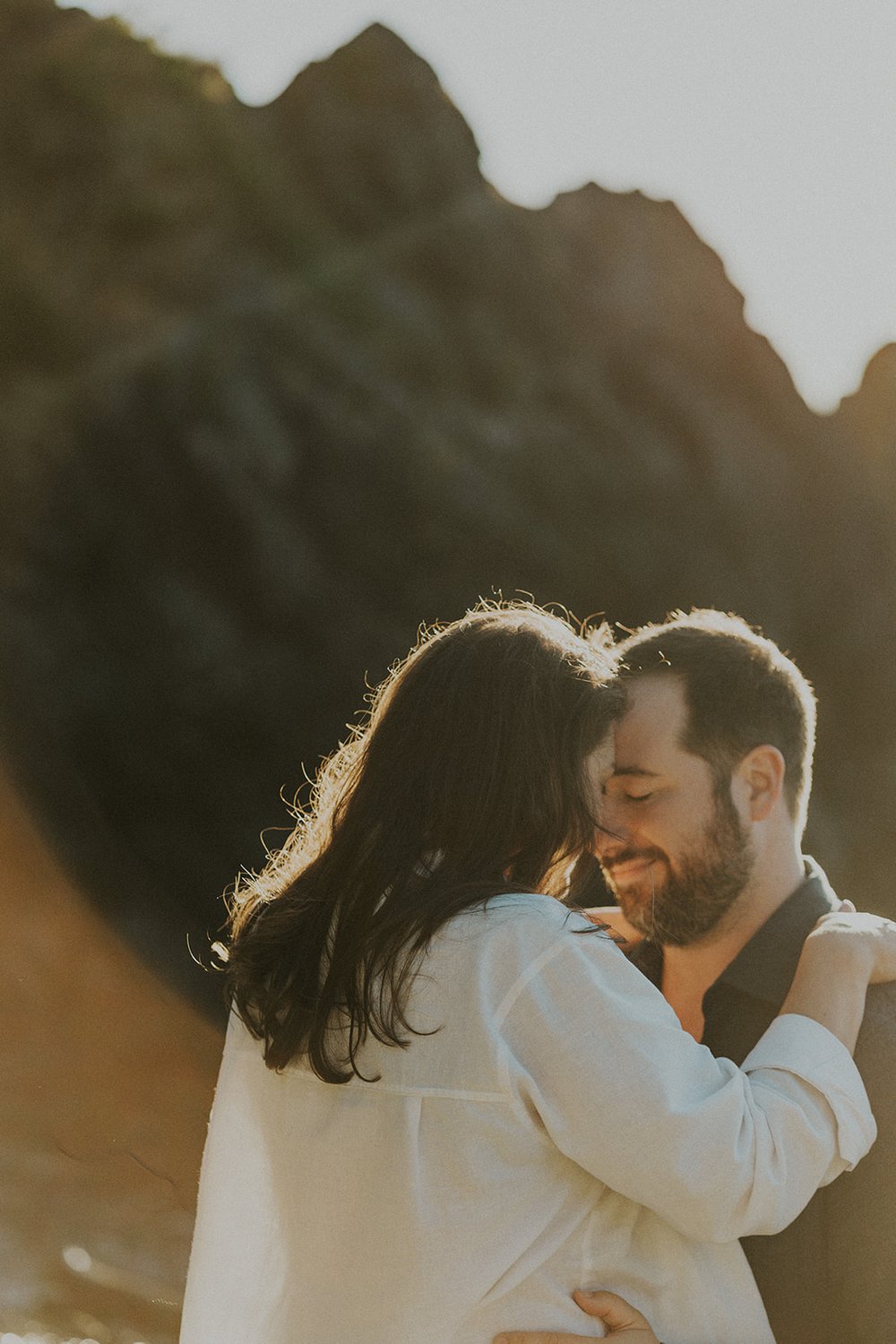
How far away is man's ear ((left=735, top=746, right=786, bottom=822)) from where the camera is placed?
267 cm

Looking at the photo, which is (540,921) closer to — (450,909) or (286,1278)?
(450,909)

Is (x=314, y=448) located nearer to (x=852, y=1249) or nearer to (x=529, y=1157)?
(x=852, y=1249)

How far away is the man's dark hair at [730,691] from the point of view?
267 cm

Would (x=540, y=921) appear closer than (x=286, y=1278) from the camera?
Yes

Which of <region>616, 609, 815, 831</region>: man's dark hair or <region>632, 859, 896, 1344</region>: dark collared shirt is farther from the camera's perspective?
<region>616, 609, 815, 831</region>: man's dark hair

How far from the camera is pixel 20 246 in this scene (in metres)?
10.7

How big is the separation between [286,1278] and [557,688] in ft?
Result: 2.93

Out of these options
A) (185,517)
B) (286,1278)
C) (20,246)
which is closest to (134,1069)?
(185,517)

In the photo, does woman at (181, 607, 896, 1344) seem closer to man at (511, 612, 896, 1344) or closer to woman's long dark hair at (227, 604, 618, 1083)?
woman's long dark hair at (227, 604, 618, 1083)

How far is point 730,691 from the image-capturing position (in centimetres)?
272

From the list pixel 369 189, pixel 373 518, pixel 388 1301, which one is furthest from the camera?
pixel 369 189

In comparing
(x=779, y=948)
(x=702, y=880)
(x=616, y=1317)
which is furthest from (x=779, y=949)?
(x=616, y=1317)

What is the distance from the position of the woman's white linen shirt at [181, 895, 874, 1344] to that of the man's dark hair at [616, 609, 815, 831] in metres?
0.98

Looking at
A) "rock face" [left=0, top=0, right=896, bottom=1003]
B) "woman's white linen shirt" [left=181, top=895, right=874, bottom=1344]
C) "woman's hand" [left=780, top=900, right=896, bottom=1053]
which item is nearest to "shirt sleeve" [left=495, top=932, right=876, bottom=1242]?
"woman's white linen shirt" [left=181, top=895, right=874, bottom=1344]
